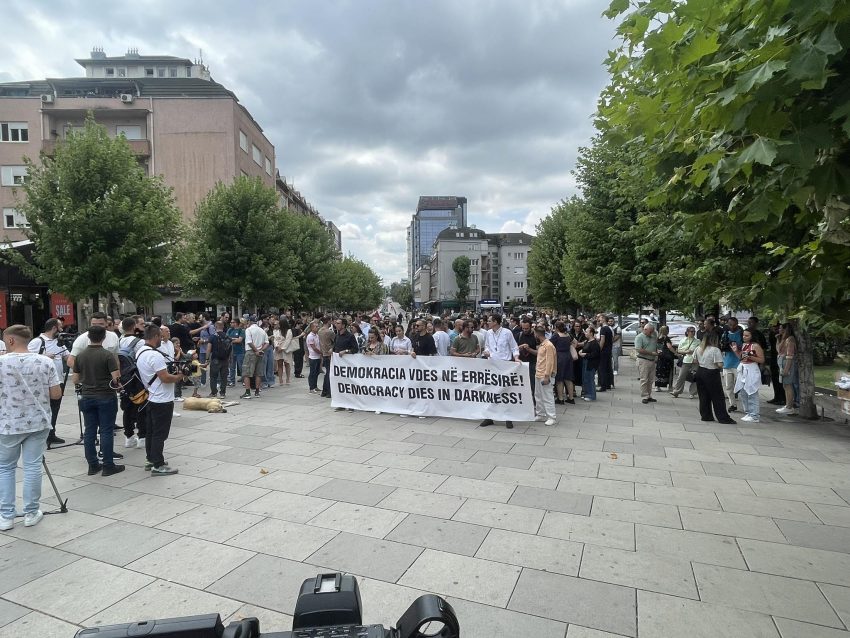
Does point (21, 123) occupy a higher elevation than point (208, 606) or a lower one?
higher

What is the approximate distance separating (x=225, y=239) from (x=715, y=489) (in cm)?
2715

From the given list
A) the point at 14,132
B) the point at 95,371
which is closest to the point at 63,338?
the point at 95,371

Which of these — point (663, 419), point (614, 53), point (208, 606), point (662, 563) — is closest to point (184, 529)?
point (208, 606)

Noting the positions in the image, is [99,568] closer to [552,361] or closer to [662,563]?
[662,563]

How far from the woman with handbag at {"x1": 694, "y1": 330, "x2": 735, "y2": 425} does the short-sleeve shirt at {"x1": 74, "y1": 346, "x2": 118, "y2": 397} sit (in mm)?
10269

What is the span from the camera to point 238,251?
27594 millimetres

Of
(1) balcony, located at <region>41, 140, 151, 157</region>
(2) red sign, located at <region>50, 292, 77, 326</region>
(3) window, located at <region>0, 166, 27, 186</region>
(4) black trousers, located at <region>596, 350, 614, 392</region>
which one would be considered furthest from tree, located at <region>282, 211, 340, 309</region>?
(4) black trousers, located at <region>596, 350, 614, 392</region>

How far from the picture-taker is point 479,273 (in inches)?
4958

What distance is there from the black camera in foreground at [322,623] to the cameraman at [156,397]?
18.8ft

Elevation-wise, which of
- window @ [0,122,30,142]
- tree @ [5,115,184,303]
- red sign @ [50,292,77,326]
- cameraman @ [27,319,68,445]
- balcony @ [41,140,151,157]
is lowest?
cameraman @ [27,319,68,445]

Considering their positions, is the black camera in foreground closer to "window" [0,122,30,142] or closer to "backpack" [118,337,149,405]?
"backpack" [118,337,149,405]

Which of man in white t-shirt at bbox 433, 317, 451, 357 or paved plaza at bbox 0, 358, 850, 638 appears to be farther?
man in white t-shirt at bbox 433, 317, 451, 357

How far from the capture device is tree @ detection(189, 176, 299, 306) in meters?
27.5

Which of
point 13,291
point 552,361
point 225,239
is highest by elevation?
point 225,239
